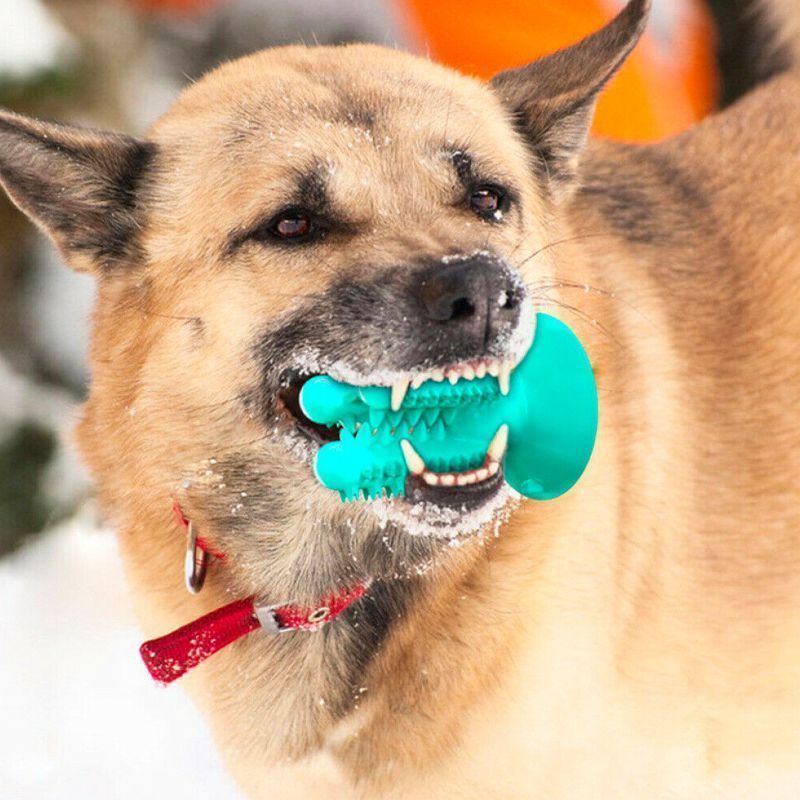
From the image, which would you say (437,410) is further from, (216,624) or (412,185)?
(216,624)

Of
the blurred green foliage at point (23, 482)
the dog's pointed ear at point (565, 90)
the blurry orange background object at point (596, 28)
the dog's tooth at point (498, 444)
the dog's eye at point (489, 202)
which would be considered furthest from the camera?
the blurry orange background object at point (596, 28)

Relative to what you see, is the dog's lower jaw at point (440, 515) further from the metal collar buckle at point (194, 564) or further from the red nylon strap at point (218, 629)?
the metal collar buckle at point (194, 564)

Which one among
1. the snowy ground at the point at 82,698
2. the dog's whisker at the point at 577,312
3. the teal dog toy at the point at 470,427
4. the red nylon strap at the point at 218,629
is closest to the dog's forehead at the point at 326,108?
the dog's whisker at the point at 577,312

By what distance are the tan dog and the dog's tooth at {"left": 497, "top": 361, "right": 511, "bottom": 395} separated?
0.10 feet

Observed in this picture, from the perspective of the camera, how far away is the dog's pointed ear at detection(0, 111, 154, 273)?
6.40ft

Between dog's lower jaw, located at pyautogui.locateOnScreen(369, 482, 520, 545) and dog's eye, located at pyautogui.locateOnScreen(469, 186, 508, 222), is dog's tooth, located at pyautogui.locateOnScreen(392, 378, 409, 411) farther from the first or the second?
dog's eye, located at pyautogui.locateOnScreen(469, 186, 508, 222)

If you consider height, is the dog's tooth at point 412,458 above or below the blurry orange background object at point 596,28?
below

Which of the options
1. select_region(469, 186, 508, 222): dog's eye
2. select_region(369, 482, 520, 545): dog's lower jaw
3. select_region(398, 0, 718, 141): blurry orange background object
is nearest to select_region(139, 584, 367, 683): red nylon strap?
select_region(369, 482, 520, 545): dog's lower jaw

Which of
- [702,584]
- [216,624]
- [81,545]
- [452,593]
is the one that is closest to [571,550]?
[452,593]

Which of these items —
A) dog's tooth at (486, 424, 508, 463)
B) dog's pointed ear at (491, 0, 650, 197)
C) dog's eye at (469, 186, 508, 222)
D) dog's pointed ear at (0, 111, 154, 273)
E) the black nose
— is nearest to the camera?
the black nose

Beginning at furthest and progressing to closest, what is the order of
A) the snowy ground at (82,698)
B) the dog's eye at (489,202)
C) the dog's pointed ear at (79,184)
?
the snowy ground at (82,698) < the dog's eye at (489,202) < the dog's pointed ear at (79,184)

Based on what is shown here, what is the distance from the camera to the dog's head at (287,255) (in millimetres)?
1835

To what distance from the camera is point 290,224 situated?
196 cm

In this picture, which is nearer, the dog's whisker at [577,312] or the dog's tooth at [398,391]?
the dog's tooth at [398,391]
